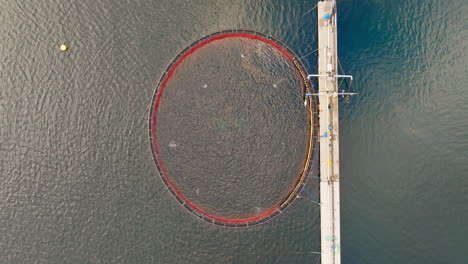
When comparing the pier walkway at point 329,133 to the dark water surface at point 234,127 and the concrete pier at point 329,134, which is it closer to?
the concrete pier at point 329,134

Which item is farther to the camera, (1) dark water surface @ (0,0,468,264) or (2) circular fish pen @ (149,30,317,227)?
(2) circular fish pen @ (149,30,317,227)

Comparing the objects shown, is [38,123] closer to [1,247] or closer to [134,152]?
[134,152]

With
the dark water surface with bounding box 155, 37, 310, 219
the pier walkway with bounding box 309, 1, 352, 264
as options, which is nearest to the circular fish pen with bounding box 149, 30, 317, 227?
the dark water surface with bounding box 155, 37, 310, 219

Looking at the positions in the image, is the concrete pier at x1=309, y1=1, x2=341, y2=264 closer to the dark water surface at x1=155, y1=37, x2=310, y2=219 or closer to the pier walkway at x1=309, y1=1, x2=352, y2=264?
the pier walkway at x1=309, y1=1, x2=352, y2=264


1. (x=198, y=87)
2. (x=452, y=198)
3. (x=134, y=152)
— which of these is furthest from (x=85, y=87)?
(x=452, y=198)

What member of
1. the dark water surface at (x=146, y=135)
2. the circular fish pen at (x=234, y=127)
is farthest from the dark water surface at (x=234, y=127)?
the dark water surface at (x=146, y=135)

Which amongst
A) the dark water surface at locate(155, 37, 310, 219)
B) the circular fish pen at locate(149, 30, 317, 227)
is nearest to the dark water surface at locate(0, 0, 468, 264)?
the circular fish pen at locate(149, 30, 317, 227)
